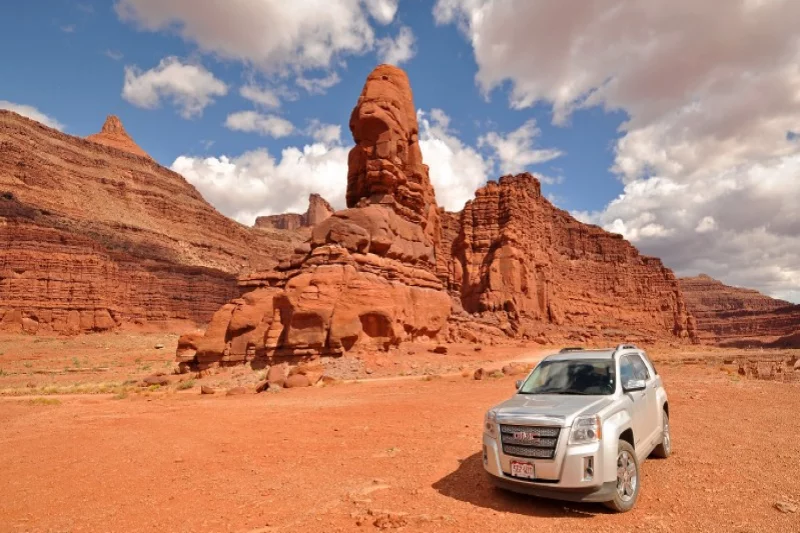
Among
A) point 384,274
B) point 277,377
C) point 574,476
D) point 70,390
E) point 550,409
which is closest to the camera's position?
point 574,476

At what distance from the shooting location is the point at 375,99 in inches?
1209

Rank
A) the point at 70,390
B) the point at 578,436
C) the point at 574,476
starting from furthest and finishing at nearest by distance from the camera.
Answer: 1. the point at 70,390
2. the point at 578,436
3. the point at 574,476

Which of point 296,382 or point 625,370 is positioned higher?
point 625,370

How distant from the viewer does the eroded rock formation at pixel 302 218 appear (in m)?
172

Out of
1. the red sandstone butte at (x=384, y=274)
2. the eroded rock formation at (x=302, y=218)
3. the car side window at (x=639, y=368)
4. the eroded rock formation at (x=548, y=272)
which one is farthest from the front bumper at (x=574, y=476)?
the eroded rock formation at (x=302, y=218)

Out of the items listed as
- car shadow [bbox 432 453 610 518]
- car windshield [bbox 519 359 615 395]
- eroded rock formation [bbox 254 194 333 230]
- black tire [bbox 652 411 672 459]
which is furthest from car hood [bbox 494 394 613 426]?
eroded rock formation [bbox 254 194 333 230]

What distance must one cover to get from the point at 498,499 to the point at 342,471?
2538mm

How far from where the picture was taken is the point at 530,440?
5.20m

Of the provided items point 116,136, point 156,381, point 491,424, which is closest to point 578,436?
point 491,424

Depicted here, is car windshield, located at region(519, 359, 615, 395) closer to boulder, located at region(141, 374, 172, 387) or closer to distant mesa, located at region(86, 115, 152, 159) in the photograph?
boulder, located at region(141, 374, 172, 387)

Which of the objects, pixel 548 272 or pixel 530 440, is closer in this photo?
pixel 530 440

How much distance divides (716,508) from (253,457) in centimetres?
666

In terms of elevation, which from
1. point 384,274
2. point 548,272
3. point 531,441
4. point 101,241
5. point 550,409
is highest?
point 101,241

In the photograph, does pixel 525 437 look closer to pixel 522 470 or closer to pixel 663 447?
pixel 522 470
